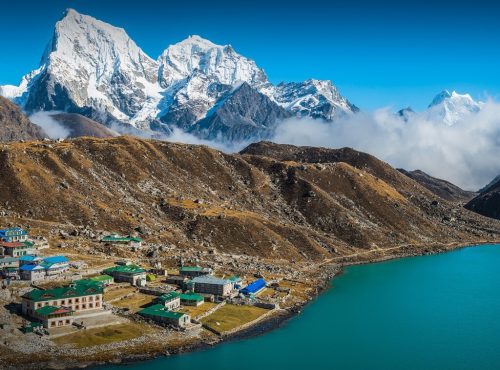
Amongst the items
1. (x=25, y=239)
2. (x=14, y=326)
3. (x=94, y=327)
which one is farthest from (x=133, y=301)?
(x=25, y=239)

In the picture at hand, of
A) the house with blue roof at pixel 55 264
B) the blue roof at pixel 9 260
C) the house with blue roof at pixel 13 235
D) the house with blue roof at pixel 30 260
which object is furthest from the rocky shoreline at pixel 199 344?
the house with blue roof at pixel 13 235

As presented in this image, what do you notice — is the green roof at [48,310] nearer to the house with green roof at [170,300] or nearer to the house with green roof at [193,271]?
the house with green roof at [170,300]

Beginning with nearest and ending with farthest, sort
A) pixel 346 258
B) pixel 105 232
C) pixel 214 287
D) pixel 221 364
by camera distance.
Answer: pixel 221 364
pixel 214 287
pixel 105 232
pixel 346 258

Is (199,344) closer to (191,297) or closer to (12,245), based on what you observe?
(191,297)

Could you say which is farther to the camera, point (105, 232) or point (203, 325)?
point (105, 232)

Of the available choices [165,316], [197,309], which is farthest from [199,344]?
[197,309]

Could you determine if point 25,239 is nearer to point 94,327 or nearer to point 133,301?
point 133,301

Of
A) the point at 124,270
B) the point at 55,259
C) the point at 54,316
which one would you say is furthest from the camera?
the point at 124,270
